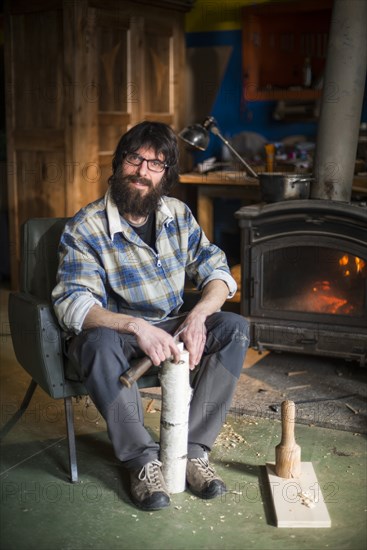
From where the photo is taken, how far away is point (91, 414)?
3219mm

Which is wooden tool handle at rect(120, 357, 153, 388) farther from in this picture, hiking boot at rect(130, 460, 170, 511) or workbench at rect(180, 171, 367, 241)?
workbench at rect(180, 171, 367, 241)

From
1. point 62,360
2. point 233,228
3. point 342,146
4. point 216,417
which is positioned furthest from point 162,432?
point 233,228

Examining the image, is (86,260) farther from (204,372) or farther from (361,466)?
(361,466)

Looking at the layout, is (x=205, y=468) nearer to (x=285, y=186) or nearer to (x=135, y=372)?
(x=135, y=372)

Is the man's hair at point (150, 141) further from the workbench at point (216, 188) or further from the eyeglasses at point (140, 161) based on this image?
the workbench at point (216, 188)

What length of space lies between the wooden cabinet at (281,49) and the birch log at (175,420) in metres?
2.88

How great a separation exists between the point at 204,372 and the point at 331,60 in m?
1.72

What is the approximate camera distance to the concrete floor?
226cm

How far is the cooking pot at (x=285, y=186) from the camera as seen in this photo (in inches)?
139

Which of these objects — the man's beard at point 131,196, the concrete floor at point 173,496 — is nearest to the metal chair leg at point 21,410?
the concrete floor at point 173,496

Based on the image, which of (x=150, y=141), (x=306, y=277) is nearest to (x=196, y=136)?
(x=306, y=277)

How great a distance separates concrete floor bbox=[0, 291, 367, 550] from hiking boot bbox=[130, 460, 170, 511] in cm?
3

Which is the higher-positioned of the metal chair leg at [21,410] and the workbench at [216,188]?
the workbench at [216,188]

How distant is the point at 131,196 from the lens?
2.69 meters
